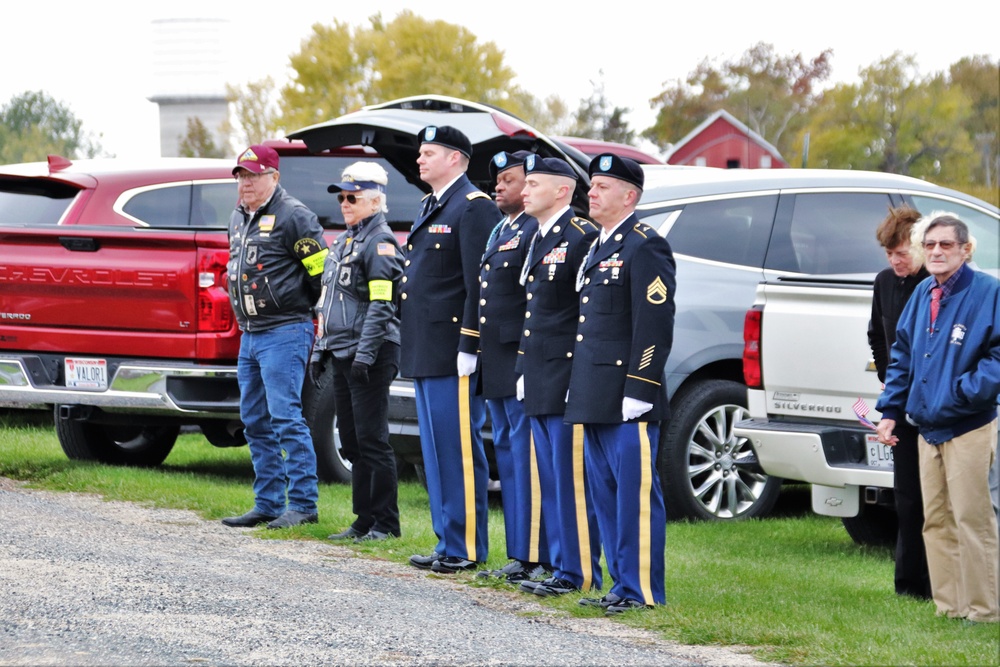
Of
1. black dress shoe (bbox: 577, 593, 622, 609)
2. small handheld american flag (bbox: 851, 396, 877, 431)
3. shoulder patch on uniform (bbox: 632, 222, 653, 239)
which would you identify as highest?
shoulder patch on uniform (bbox: 632, 222, 653, 239)

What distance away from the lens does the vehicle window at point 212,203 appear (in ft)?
34.1

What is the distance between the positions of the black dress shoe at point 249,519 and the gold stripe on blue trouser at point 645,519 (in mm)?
2895

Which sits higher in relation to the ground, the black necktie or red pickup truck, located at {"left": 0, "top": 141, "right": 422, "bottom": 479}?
the black necktie

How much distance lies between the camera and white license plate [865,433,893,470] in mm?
7641

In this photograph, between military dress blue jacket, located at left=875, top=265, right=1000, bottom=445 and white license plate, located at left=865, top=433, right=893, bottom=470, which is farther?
white license plate, located at left=865, top=433, right=893, bottom=470

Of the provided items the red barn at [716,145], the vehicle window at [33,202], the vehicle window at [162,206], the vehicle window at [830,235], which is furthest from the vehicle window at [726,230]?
the red barn at [716,145]

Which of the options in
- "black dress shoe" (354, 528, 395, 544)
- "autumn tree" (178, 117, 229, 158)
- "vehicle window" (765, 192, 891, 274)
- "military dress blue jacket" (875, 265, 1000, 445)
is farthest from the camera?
"autumn tree" (178, 117, 229, 158)

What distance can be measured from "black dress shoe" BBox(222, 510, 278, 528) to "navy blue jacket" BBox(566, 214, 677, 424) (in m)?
2.70

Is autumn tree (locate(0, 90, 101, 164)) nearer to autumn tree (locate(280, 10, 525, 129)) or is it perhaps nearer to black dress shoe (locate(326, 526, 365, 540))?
autumn tree (locate(280, 10, 525, 129))

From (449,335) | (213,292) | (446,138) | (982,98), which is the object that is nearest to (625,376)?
(449,335)

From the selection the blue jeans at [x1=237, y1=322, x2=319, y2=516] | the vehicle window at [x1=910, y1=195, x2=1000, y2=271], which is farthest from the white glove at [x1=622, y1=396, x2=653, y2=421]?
the vehicle window at [x1=910, y1=195, x2=1000, y2=271]

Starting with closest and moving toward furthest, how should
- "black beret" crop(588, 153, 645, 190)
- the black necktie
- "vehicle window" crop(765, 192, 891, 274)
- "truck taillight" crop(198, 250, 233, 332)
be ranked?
1. "black beret" crop(588, 153, 645, 190)
2. the black necktie
3. "truck taillight" crop(198, 250, 233, 332)
4. "vehicle window" crop(765, 192, 891, 274)

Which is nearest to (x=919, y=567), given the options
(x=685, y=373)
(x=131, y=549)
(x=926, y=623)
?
(x=926, y=623)

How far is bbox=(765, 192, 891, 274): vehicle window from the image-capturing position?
9.52 m
